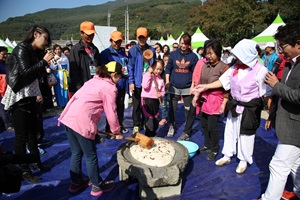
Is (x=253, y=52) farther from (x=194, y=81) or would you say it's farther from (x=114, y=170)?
(x=114, y=170)

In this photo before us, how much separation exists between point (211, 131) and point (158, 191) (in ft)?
4.51

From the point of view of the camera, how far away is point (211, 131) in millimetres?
3576

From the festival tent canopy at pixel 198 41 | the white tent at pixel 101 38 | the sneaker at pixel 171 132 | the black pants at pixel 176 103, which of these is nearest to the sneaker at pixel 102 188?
the sneaker at pixel 171 132

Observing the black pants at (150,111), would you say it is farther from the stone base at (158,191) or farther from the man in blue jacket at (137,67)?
the stone base at (158,191)

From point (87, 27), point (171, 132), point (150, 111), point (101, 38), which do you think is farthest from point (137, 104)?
point (101, 38)

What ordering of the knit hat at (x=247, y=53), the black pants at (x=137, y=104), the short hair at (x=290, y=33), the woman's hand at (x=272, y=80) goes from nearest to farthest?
the short hair at (x=290, y=33), the woman's hand at (x=272, y=80), the knit hat at (x=247, y=53), the black pants at (x=137, y=104)

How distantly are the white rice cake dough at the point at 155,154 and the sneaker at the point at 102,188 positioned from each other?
1.45 ft

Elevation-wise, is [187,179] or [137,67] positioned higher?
[137,67]

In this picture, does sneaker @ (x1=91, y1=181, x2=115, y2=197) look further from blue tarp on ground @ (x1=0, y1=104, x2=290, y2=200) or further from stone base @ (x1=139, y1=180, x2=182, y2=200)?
stone base @ (x1=139, y1=180, x2=182, y2=200)

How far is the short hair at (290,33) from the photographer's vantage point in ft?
6.70

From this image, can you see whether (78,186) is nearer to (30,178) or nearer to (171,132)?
(30,178)

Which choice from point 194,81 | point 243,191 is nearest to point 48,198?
point 243,191

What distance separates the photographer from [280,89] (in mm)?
2055

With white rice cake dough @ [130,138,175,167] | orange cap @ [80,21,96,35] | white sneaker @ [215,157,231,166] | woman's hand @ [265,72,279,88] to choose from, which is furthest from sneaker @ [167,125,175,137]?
woman's hand @ [265,72,279,88]
